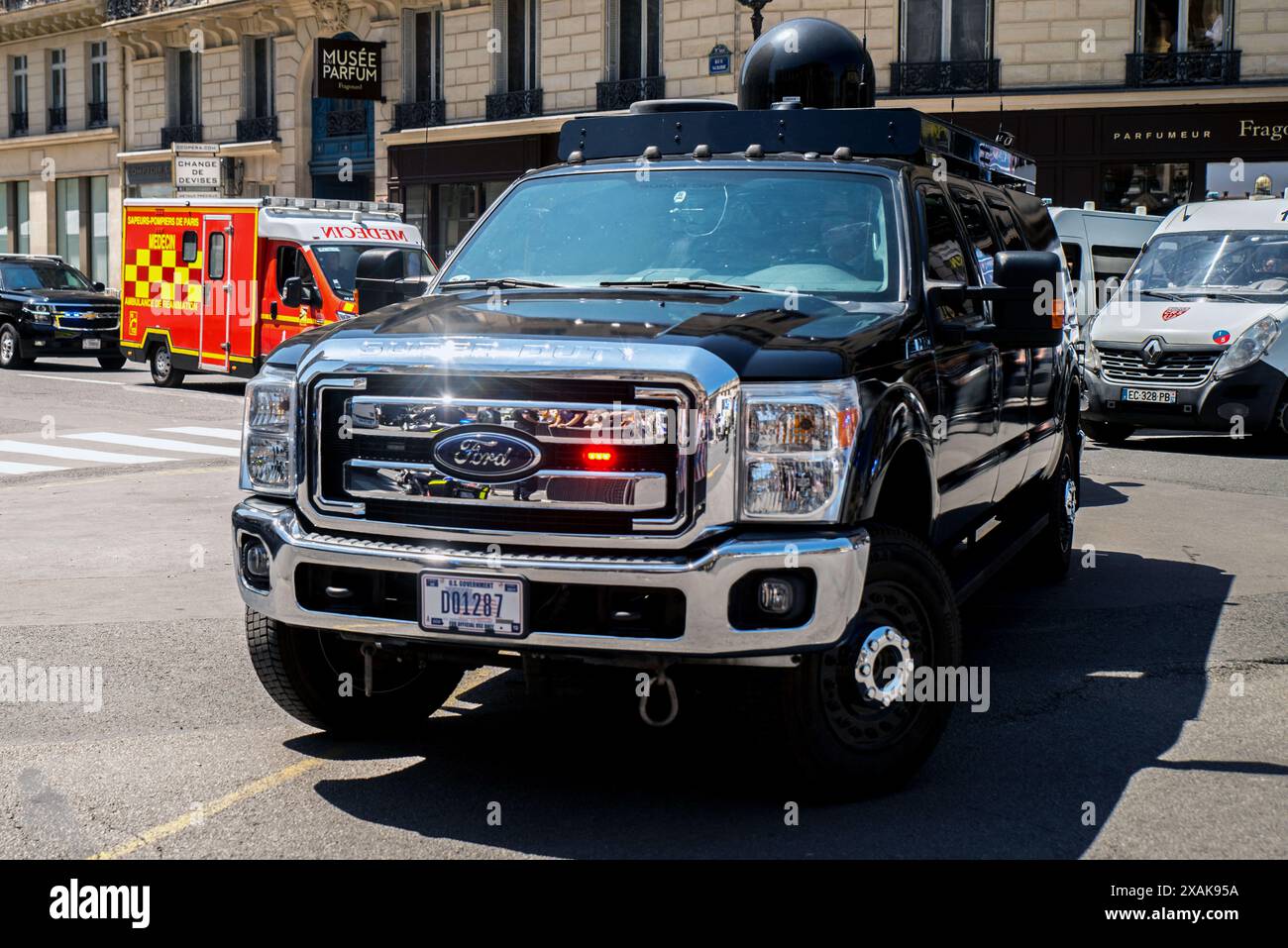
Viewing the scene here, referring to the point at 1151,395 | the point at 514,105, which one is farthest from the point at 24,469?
the point at 514,105

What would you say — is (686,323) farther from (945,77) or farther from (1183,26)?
(945,77)

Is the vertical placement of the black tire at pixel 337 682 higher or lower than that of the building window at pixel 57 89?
lower

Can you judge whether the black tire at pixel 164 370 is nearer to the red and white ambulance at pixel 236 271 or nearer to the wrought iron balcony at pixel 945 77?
the red and white ambulance at pixel 236 271

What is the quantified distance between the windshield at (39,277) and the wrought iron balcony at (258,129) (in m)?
9.45

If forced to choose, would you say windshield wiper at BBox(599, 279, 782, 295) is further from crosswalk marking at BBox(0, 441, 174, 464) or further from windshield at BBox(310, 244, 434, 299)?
windshield at BBox(310, 244, 434, 299)

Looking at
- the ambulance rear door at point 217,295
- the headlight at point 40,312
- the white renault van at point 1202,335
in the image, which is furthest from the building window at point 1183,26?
the headlight at point 40,312

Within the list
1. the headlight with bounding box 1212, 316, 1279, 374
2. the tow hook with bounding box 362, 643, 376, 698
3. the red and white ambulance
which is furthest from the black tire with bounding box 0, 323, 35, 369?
the tow hook with bounding box 362, 643, 376, 698

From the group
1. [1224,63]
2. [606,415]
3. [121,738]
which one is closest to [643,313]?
[606,415]

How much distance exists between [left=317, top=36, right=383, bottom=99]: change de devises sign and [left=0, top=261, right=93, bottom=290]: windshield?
7.24 m

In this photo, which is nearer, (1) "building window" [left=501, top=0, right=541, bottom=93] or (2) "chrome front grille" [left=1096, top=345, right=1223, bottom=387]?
(2) "chrome front grille" [left=1096, top=345, right=1223, bottom=387]

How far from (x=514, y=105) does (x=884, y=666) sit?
2754 cm

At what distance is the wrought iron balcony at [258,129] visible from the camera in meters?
35.9

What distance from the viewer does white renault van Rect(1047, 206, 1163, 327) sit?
63.6ft

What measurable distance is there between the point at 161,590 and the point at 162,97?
34623 millimetres
